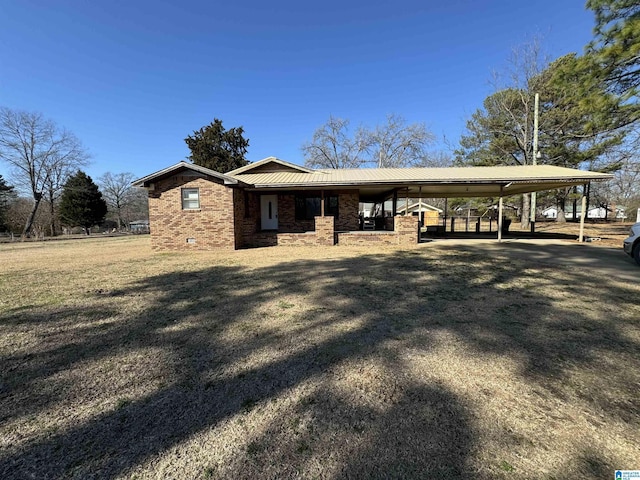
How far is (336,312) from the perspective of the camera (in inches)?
179

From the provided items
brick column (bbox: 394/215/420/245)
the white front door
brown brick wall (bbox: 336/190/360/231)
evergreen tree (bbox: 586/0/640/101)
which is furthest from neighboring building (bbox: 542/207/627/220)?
the white front door

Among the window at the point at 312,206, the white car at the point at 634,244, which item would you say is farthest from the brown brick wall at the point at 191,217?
the white car at the point at 634,244

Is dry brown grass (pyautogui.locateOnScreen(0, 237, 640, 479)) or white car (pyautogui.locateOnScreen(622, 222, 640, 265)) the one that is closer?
dry brown grass (pyautogui.locateOnScreen(0, 237, 640, 479))

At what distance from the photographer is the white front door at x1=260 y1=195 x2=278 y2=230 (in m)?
15.5

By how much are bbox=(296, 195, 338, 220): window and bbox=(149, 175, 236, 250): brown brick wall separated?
13.6ft

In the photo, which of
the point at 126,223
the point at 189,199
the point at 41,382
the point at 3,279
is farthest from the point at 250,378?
the point at 126,223

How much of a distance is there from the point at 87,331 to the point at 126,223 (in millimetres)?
55130

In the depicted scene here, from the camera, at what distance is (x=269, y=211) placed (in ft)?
51.2

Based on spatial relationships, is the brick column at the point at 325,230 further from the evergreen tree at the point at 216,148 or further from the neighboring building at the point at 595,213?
the neighboring building at the point at 595,213

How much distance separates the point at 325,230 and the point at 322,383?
10.7m

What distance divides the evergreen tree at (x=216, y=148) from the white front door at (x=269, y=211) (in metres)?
19.9

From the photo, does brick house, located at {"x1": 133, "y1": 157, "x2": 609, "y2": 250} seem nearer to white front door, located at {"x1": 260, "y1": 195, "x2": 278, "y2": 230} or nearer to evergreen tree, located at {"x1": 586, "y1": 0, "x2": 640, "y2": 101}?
white front door, located at {"x1": 260, "y1": 195, "x2": 278, "y2": 230}

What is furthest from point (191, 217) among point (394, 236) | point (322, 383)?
point (322, 383)

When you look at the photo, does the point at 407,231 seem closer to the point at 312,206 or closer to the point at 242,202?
the point at 312,206
